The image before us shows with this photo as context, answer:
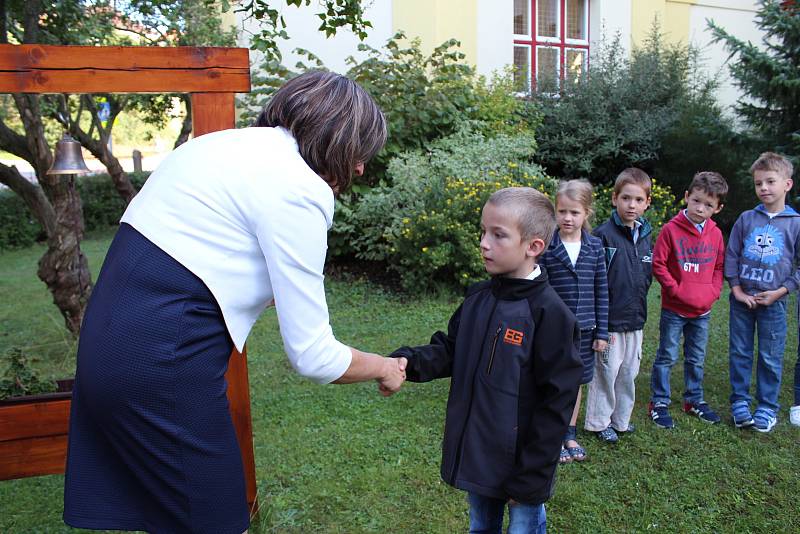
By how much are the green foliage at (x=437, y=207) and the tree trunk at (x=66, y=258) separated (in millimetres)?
3206

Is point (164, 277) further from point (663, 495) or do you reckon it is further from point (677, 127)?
point (677, 127)

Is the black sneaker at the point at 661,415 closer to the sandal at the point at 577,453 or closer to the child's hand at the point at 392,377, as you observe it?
the sandal at the point at 577,453

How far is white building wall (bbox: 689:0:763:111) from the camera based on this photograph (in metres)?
14.2

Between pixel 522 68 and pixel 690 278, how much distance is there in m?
9.01

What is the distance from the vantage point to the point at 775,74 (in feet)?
27.6

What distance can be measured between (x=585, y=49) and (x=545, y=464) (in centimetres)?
1257

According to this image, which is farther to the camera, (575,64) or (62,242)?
(575,64)

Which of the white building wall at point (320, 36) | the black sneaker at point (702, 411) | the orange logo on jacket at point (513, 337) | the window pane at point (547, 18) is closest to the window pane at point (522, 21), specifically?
the window pane at point (547, 18)

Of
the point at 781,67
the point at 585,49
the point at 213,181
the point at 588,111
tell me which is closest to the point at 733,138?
the point at 781,67

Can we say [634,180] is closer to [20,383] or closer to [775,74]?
[20,383]

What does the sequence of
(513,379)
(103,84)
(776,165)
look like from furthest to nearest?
(776,165)
(103,84)
(513,379)

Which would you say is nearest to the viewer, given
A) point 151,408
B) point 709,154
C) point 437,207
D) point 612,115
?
point 151,408

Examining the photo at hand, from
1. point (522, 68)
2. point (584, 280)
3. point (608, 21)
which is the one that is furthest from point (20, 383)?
point (608, 21)

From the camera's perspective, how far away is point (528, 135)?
32.1ft
